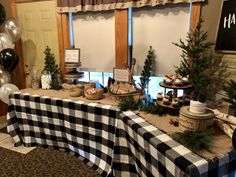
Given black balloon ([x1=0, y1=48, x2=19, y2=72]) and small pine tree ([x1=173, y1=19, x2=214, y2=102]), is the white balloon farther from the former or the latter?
small pine tree ([x1=173, y1=19, x2=214, y2=102])

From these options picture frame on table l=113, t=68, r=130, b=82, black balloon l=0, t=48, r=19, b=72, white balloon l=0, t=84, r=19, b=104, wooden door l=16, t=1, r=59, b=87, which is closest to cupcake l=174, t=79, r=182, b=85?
picture frame on table l=113, t=68, r=130, b=82

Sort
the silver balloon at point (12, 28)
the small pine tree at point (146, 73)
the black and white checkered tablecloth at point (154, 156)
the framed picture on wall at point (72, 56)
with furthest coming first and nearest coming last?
the silver balloon at point (12, 28), the framed picture on wall at point (72, 56), the small pine tree at point (146, 73), the black and white checkered tablecloth at point (154, 156)

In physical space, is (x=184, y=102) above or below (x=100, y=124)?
above

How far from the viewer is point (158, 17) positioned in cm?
238

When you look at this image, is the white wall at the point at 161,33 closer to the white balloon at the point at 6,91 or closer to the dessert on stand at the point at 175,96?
Answer: the dessert on stand at the point at 175,96

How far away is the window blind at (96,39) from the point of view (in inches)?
106

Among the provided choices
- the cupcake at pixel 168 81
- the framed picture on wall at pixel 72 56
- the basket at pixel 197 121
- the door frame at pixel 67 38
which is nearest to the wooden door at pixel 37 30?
the door frame at pixel 67 38

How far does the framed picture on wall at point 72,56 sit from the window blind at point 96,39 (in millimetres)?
316

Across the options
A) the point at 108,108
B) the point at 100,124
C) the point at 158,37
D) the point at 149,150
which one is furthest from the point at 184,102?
the point at 158,37

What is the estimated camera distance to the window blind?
2.70m

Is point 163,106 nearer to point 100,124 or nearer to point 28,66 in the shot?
point 100,124

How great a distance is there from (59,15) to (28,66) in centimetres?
114

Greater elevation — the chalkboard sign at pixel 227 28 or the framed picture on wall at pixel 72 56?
the chalkboard sign at pixel 227 28

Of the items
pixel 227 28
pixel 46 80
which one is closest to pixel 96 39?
pixel 46 80
